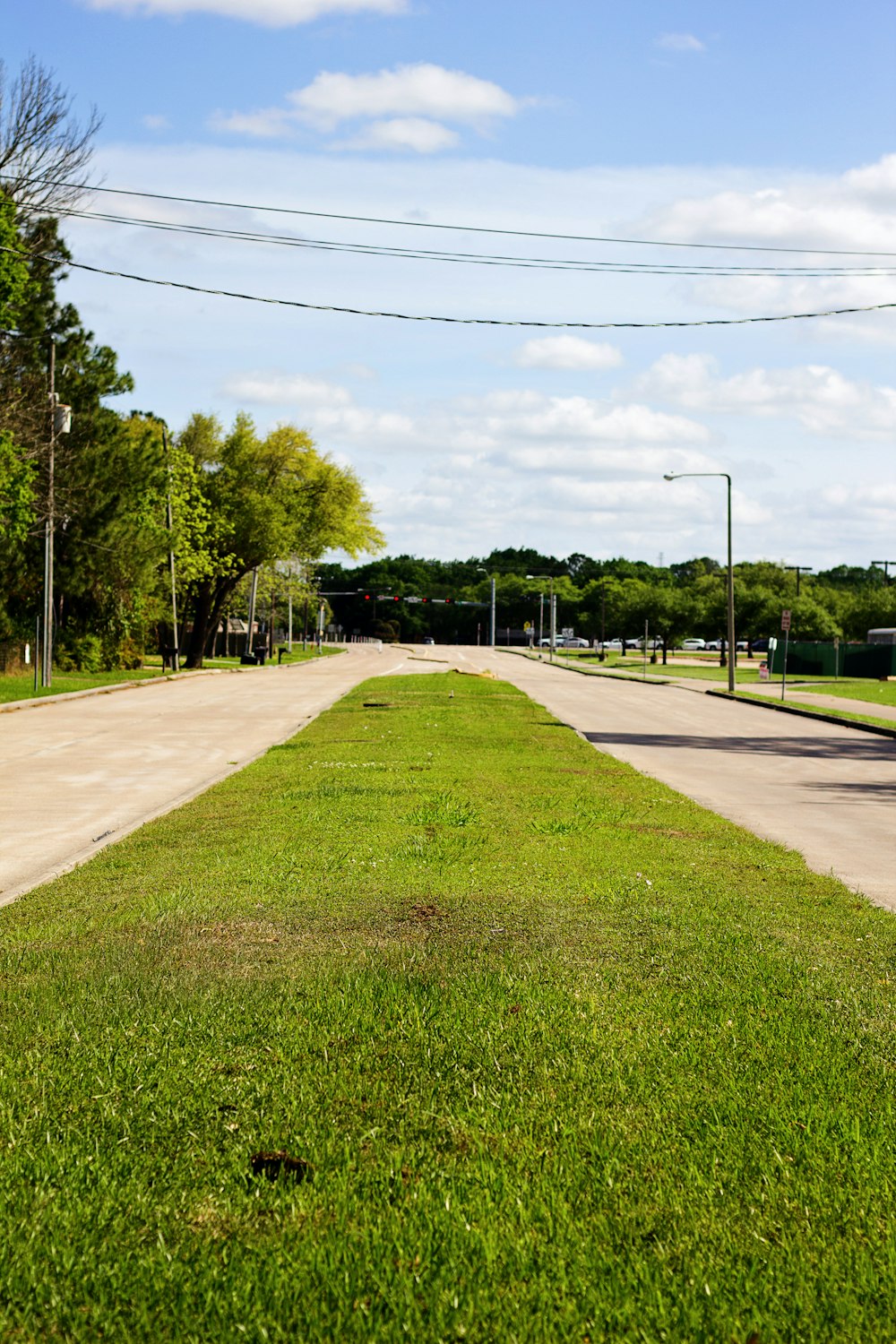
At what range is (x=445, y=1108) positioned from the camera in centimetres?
461

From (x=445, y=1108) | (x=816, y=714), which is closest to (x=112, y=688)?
(x=816, y=714)

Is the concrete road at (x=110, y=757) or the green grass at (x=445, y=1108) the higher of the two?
the green grass at (x=445, y=1108)

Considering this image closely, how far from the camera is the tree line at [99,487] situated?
37.0 metres

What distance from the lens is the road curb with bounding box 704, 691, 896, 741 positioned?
31.7 meters

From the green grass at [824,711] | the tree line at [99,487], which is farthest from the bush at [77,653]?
the green grass at [824,711]

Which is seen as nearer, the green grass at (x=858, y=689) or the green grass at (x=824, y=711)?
the green grass at (x=824, y=711)

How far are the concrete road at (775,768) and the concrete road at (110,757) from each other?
21.0ft

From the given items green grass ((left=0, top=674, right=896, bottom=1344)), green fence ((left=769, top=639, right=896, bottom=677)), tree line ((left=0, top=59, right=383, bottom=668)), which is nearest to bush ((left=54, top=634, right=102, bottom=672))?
tree line ((left=0, top=59, right=383, bottom=668))

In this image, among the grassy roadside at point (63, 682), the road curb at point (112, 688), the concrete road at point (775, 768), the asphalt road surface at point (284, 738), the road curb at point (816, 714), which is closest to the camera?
the asphalt road surface at point (284, 738)

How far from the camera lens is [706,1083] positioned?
4.90m

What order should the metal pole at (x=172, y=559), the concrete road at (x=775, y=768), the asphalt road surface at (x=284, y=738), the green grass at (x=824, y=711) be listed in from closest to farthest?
the asphalt road surface at (x=284, y=738)
the concrete road at (x=775, y=768)
the green grass at (x=824, y=711)
the metal pole at (x=172, y=559)

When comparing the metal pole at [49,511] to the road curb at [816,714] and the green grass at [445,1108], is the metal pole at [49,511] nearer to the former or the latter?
the road curb at [816,714]

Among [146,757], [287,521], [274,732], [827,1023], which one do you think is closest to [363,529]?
[287,521]

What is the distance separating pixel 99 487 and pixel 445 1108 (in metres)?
44.6
